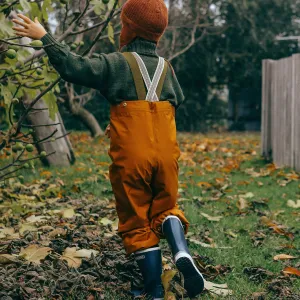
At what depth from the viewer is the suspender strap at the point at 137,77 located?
278 centimetres

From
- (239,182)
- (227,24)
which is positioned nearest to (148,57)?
(239,182)

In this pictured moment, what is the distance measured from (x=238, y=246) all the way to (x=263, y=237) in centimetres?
33

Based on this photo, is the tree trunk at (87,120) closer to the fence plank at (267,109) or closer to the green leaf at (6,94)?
the fence plank at (267,109)

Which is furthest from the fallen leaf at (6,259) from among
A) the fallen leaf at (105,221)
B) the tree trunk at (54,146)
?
the tree trunk at (54,146)

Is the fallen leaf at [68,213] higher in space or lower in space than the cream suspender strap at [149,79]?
lower

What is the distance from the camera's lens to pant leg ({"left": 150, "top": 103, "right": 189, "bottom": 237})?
2797 millimetres

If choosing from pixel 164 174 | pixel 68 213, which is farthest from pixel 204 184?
pixel 164 174

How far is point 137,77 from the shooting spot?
2.80m

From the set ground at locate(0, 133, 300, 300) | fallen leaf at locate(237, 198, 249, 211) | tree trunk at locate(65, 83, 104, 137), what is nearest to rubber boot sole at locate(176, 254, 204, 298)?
ground at locate(0, 133, 300, 300)

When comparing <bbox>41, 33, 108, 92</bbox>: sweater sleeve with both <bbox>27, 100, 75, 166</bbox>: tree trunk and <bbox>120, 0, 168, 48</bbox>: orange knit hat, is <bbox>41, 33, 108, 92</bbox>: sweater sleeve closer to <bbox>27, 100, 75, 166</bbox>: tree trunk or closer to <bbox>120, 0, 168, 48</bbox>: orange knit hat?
<bbox>120, 0, 168, 48</bbox>: orange knit hat

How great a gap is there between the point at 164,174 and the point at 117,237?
3.97 ft

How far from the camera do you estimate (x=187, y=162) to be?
28.1ft

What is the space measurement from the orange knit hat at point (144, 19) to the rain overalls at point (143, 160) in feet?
0.46

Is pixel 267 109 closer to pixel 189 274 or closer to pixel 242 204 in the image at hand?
pixel 242 204
